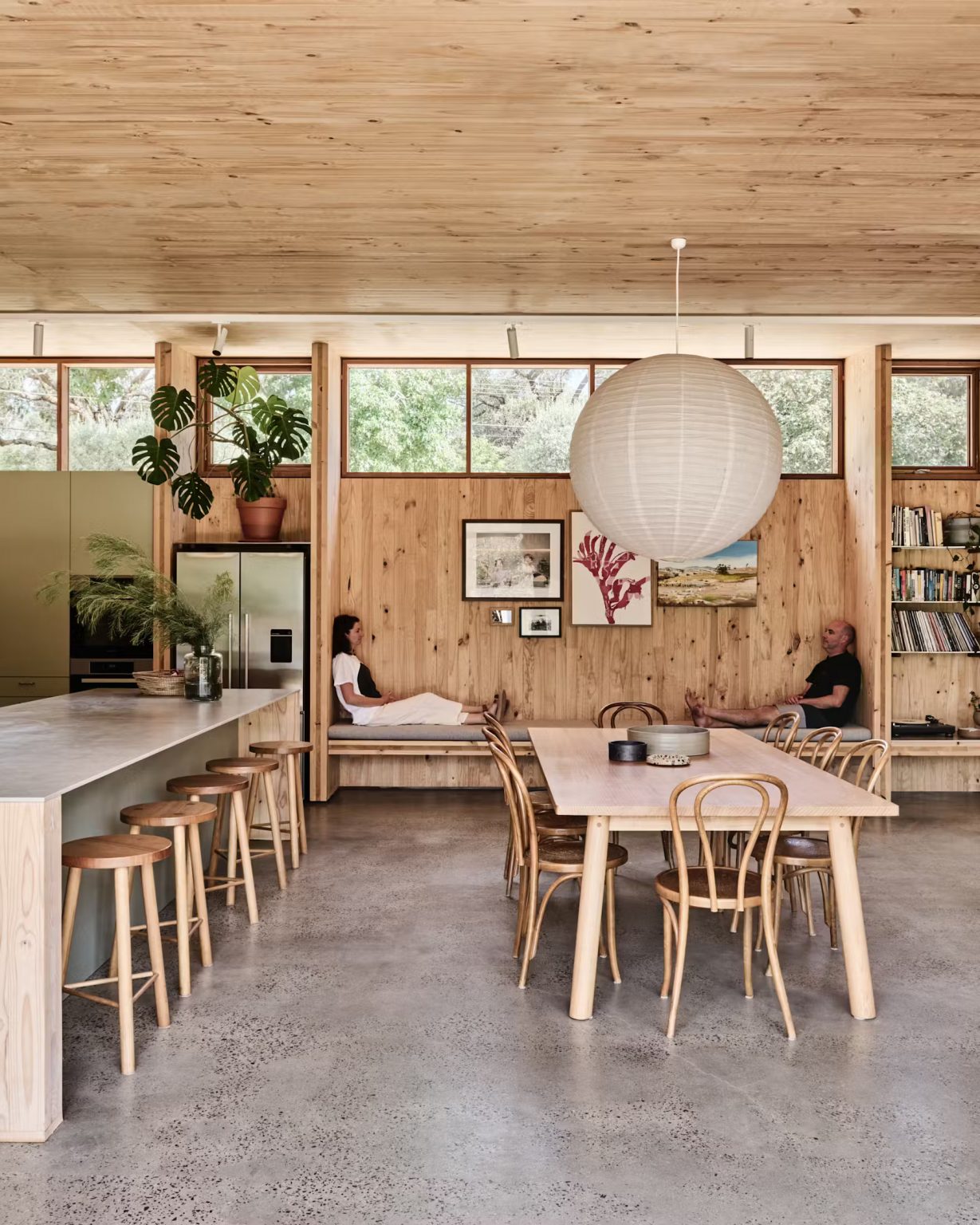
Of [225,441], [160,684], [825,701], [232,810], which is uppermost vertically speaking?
[225,441]

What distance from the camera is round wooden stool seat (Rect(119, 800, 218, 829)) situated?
3795 mm

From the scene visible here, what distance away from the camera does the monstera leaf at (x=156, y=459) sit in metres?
6.92

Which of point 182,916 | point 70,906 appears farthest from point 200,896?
point 70,906

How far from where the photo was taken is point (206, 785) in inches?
175

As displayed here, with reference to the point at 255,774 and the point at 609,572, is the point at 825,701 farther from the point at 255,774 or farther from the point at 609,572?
the point at 255,774

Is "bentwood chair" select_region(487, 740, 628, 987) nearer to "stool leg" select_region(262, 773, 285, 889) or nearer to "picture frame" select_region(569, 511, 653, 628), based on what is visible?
"stool leg" select_region(262, 773, 285, 889)

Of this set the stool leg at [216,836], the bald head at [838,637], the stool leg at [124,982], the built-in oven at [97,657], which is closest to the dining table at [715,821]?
the stool leg at [124,982]

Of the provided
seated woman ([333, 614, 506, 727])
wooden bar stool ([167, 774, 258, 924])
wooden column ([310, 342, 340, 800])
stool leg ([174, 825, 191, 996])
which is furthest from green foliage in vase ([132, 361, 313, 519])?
stool leg ([174, 825, 191, 996])

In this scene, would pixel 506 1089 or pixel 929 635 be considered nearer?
pixel 506 1089

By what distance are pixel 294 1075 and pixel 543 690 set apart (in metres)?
5.01

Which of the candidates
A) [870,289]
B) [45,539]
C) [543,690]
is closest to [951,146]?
[870,289]

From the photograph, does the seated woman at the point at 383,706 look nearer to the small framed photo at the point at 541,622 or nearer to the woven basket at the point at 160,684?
the small framed photo at the point at 541,622

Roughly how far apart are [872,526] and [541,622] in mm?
2416

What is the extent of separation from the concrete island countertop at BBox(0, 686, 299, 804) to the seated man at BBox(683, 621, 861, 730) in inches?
125
